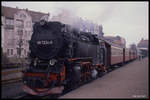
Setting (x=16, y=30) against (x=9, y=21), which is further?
(x=9, y=21)

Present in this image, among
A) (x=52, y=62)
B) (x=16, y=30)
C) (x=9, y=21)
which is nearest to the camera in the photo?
(x=52, y=62)

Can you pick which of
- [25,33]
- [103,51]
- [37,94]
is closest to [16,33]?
[25,33]

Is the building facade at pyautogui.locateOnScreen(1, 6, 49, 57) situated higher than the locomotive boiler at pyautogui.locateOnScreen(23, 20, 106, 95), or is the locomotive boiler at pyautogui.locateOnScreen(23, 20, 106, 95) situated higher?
the building facade at pyautogui.locateOnScreen(1, 6, 49, 57)

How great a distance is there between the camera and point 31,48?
9031 mm

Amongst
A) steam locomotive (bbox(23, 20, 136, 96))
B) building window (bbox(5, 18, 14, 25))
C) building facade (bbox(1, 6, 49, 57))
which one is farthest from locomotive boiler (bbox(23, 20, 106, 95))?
building window (bbox(5, 18, 14, 25))

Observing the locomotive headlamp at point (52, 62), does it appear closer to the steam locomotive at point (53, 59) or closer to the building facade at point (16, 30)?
the steam locomotive at point (53, 59)

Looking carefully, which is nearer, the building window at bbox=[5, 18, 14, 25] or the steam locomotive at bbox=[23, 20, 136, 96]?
the steam locomotive at bbox=[23, 20, 136, 96]

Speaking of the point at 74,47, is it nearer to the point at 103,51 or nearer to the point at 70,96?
the point at 70,96

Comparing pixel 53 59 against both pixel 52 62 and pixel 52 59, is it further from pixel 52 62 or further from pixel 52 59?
pixel 52 62

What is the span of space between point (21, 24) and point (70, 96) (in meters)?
33.9

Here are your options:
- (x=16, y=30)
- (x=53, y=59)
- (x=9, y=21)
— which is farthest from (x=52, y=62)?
(x=9, y=21)

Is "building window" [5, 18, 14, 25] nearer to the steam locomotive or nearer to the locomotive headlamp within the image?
the steam locomotive

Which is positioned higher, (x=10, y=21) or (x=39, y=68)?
(x=10, y=21)

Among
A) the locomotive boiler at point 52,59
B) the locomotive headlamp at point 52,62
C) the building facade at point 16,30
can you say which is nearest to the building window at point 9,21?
the building facade at point 16,30
